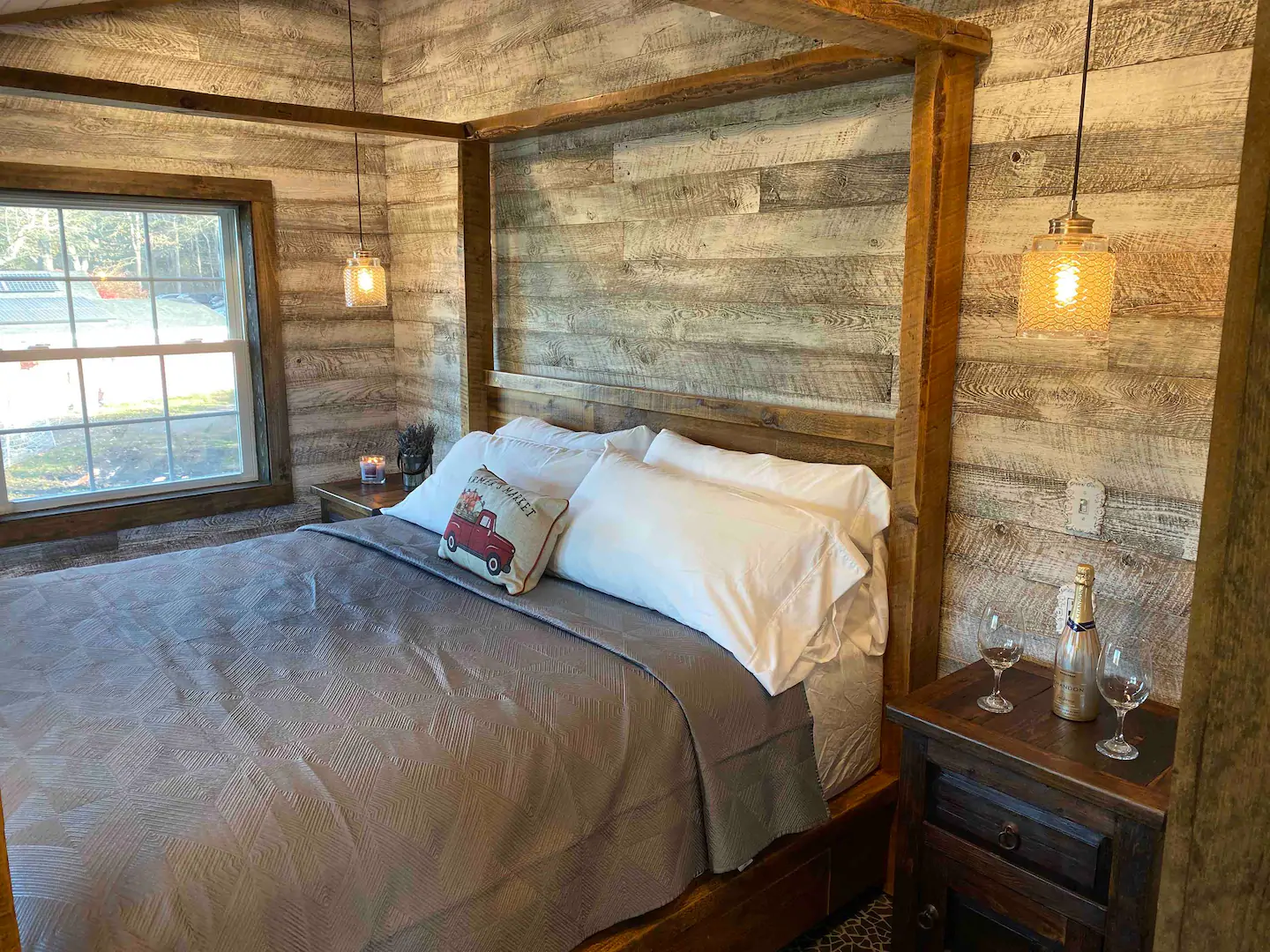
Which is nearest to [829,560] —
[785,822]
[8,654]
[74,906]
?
[785,822]

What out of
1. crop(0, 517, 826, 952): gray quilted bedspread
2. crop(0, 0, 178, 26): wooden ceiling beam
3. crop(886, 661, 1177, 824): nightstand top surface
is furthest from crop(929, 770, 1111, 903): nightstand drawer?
crop(0, 0, 178, 26): wooden ceiling beam

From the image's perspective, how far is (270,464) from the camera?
435cm

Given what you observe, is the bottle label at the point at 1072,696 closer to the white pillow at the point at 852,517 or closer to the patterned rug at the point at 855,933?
the white pillow at the point at 852,517

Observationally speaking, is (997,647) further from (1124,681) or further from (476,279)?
(476,279)

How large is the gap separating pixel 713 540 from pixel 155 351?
2.84 meters

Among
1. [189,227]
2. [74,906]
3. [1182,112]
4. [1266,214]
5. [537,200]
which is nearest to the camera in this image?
[1266,214]

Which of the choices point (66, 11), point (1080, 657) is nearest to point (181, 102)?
point (66, 11)

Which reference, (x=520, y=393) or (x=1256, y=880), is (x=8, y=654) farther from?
(x=1256, y=880)

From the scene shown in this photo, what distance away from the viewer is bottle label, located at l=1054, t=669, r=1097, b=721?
2.02 metres

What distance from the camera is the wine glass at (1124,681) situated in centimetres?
188

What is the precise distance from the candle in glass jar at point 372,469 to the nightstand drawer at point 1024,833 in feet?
9.38

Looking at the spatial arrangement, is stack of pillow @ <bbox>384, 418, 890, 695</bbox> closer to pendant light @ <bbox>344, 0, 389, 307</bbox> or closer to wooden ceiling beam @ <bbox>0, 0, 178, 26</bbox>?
pendant light @ <bbox>344, 0, 389, 307</bbox>

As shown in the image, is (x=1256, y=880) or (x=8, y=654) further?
(x=8, y=654)

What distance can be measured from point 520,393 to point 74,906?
2637mm
